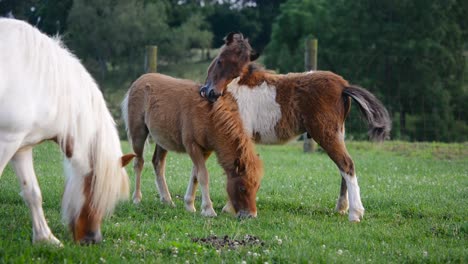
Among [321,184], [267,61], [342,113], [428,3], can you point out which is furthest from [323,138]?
[267,61]

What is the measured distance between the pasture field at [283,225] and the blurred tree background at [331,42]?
12.1 m

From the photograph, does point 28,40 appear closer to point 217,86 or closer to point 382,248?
point 217,86

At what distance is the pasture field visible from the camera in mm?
5246

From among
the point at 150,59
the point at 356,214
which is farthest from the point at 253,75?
the point at 150,59

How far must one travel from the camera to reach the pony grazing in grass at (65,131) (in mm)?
5457

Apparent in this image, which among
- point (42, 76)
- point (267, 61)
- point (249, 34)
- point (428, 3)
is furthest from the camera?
point (249, 34)

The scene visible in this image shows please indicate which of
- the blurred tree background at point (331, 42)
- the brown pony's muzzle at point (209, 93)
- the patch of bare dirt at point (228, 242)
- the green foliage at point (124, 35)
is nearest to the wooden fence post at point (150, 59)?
the brown pony's muzzle at point (209, 93)

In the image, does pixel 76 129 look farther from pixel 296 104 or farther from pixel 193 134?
pixel 296 104

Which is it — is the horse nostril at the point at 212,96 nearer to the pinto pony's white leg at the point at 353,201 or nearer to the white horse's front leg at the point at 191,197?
the white horse's front leg at the point at 191,197

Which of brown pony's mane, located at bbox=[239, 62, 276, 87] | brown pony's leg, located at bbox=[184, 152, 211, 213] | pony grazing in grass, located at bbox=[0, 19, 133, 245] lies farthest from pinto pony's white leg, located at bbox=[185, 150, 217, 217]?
pony grazing in grass, located at bbox=[0, 19, 133, 245]

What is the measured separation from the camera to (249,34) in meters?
40.9

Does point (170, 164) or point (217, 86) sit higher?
point (217, 86)

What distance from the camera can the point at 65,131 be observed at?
5.65m

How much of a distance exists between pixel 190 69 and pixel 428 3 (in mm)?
12486
